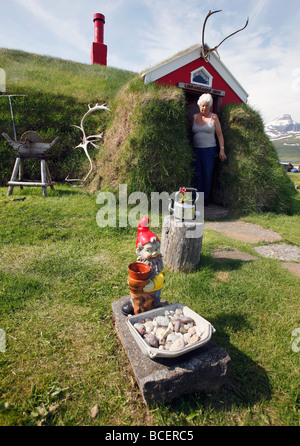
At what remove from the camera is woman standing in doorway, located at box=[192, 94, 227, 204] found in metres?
6.44

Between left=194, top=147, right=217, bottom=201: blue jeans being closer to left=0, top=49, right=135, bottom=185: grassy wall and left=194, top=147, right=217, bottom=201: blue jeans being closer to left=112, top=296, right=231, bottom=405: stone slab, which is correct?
left=0, top=49, right=135, bottom=185: grassy wall

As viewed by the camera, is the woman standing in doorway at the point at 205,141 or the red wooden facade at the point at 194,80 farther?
the red wooden facade at the point at 194,80

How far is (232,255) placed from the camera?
414 centimetres

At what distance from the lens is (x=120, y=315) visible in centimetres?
245

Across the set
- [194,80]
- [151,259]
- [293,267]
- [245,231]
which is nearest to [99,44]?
[194,80]

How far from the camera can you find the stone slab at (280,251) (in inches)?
165

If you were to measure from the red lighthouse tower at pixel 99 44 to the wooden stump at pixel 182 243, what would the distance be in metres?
13.3

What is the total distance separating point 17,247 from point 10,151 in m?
4.80

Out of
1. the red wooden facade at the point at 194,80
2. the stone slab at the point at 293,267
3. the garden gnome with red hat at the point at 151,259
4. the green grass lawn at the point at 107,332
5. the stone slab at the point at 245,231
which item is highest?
the red wooden facade at the point at 194,80

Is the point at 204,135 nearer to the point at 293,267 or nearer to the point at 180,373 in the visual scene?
the point at 293,267

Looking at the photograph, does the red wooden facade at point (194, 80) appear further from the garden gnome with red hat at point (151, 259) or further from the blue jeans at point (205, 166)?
the garden gnome with red hat at point (151, 259)

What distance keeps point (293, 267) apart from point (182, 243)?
1748 mm

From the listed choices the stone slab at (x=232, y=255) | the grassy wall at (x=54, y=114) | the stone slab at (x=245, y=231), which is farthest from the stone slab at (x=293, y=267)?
the grassy wall at (x=54, y=114)

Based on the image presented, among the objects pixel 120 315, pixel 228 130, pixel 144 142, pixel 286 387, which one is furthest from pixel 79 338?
pixel 228 130
